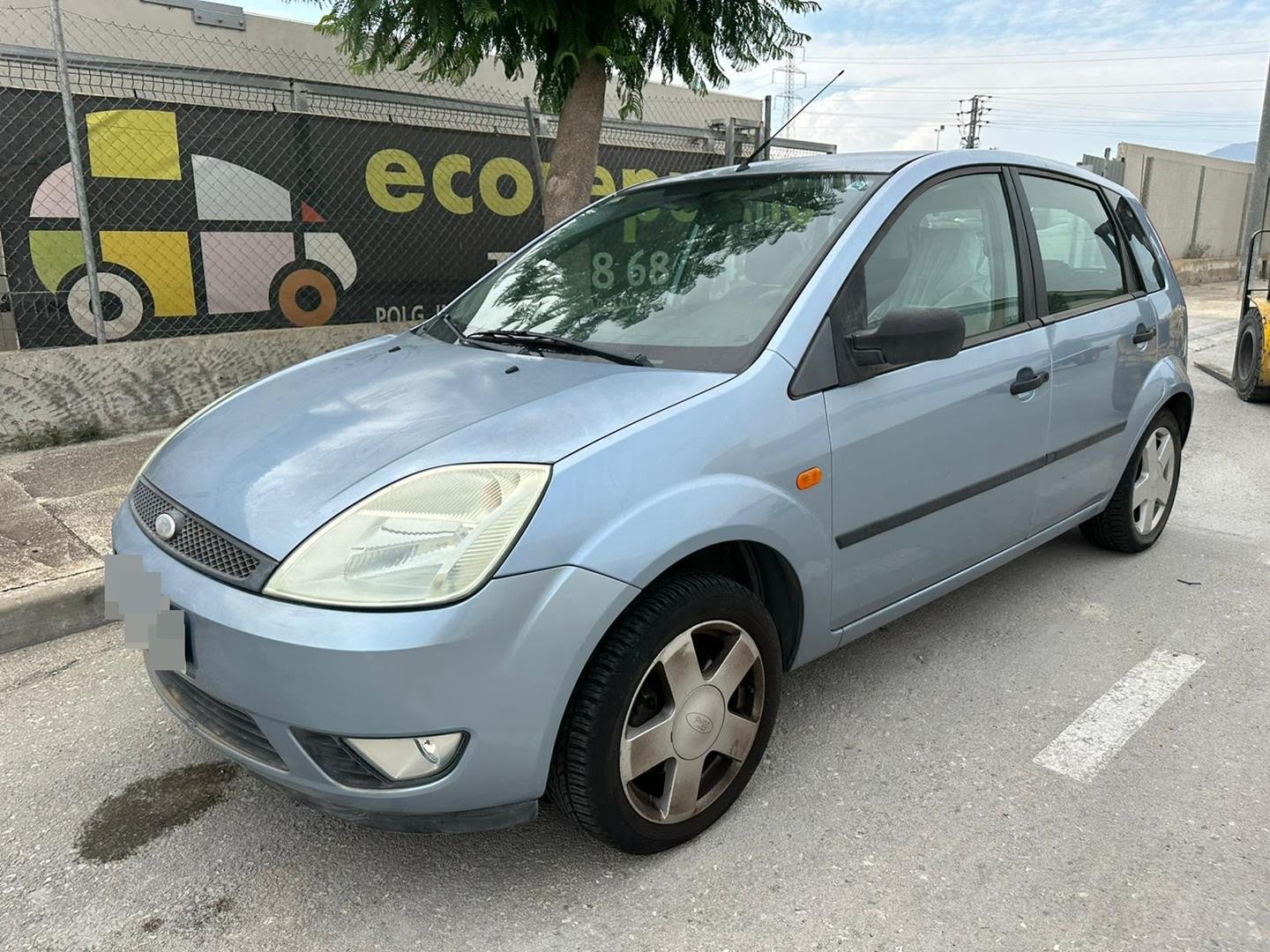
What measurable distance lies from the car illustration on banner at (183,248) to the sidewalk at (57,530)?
1.66m

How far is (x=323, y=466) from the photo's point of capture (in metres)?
2.12

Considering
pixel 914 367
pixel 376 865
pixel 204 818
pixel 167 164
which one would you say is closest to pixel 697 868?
pixel 376 865

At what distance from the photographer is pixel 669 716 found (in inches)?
86.5

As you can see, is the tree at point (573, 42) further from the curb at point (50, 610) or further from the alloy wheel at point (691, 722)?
the alloy wheel at point (691, 722)

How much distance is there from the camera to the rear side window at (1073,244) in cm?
337

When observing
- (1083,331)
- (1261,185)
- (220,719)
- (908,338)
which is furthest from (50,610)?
(1261,185)

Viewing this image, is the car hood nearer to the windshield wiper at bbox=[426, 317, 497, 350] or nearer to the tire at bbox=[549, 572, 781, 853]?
the windshield wiper at bbox=[426, 317, 497, 350]

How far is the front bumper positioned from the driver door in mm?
889

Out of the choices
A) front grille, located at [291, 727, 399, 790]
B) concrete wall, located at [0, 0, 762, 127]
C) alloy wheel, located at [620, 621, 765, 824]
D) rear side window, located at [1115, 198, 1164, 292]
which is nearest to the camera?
front grille, located at [291, 727, 399, 790]

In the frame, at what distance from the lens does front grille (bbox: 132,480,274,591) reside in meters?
1.95

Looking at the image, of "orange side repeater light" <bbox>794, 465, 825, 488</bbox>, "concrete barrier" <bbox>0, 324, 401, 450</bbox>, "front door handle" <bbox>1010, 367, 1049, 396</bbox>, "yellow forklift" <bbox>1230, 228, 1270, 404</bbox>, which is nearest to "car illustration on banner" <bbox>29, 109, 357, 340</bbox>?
"concrete barrier" <bbox>0, 324, 401, 450</bbox>

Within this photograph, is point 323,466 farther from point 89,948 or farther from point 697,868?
point 697,868

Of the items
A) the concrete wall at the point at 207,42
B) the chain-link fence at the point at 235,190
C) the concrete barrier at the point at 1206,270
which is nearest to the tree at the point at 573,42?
the chain-link fence at the point at 235,190

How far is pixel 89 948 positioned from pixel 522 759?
1.03m
